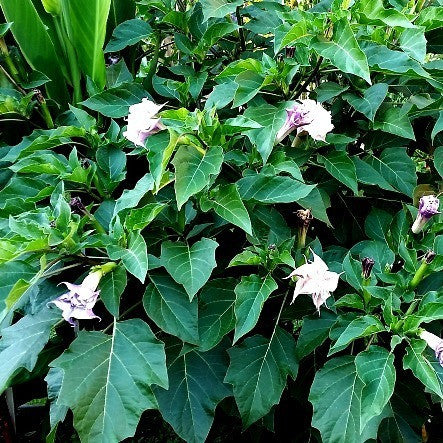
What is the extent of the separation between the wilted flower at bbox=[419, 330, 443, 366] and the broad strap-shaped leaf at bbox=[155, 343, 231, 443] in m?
0.51

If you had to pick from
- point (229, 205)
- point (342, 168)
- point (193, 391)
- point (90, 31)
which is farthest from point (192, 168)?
point (90, 31)

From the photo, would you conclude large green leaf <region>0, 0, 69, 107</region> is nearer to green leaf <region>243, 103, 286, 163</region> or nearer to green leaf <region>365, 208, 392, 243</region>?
green leaf <region>243, 103, 286, 163</region>

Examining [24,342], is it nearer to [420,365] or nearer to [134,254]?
[134,254]

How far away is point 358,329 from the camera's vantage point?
4.29 ft

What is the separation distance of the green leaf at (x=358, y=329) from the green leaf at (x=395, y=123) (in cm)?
57

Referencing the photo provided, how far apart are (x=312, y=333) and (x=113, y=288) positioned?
499mm

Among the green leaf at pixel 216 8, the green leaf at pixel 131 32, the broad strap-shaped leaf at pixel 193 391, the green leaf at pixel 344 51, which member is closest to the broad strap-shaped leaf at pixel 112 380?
the broad strap-shaped leaf at pixel 193 391

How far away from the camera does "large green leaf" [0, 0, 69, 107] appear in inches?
83.8

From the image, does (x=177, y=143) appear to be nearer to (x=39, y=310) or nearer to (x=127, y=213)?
(x=127, y=213)

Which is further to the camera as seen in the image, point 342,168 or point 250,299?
point 342,168

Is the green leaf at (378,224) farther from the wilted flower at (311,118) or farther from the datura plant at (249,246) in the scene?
the wilted flower at (311,118)

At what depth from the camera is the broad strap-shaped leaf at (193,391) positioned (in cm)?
143

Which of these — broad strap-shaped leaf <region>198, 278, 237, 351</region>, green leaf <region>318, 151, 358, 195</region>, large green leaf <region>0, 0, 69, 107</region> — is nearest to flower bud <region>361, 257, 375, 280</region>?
green leaf <region>318, 151, 358, 195</region>

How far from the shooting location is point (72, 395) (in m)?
1.29
